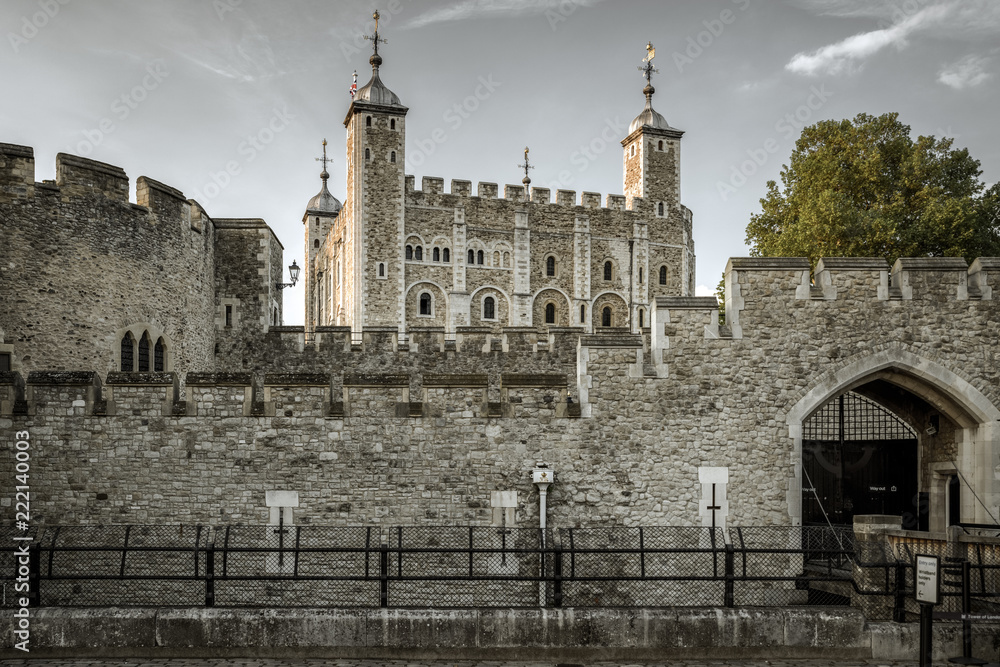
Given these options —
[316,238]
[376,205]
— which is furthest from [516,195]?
[316,238]

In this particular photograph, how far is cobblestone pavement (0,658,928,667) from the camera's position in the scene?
7.75 m

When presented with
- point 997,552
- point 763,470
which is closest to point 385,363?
point 763,470

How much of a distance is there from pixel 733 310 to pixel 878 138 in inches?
497

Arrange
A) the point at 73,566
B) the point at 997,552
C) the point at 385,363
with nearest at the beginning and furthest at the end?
the point at 997,552 → the point at 73,566 → the point at 385,363

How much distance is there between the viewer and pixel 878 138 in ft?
72.8

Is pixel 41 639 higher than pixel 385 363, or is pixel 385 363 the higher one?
pixel 385 363

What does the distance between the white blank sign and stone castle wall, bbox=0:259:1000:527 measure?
4.81m

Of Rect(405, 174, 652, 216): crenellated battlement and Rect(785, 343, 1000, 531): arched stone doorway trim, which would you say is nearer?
Rect(785, 343, 1000, 531): arched stone doorway trim

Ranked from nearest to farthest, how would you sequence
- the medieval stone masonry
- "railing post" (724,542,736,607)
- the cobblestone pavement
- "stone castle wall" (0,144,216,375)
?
1. the cobblestone pavement
2. "railing post" (724,542,736,607)
3. the medieval stone masonry
4. "stone castle wall" (0,144,216,375)

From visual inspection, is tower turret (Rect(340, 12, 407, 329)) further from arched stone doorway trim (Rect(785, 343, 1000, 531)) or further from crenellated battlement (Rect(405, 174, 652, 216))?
arched stone doorway trim (Rect(785, 343, 1000, 531))

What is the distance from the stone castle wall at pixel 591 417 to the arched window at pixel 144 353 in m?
2.64

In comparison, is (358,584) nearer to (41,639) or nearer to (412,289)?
(41,639)

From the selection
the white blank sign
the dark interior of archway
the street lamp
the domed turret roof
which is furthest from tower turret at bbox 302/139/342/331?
the white blank sign

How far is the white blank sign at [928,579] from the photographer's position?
7.12 meters
